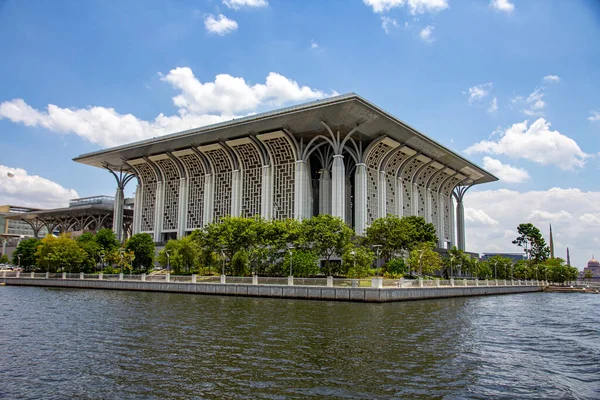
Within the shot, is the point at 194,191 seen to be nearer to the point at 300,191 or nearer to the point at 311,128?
the point at 300,191

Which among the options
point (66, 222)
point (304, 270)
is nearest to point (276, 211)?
point (304, 270)

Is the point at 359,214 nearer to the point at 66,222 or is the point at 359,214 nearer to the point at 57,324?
the point at 57,324

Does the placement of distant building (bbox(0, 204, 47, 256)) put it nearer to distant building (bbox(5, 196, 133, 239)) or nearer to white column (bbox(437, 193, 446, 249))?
distant building (bbox(5, 196, 133, 239))

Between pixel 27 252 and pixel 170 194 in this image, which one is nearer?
pixel 27 252

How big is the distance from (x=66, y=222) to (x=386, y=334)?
343 feet

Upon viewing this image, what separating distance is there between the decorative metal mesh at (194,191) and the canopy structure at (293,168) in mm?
148

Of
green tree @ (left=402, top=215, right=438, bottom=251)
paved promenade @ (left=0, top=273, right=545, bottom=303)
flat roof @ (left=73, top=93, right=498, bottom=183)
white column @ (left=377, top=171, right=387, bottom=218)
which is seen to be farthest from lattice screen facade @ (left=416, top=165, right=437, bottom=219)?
paved promenade @ (left=0, top=273, right=545, bottom=303)

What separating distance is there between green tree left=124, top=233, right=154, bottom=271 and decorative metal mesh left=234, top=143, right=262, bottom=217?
42.6 ft

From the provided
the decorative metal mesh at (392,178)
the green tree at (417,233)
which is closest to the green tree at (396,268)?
the green tree at (417,233)

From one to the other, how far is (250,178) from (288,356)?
53570 mm

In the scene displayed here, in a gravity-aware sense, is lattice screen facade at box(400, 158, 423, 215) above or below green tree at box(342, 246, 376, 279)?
above

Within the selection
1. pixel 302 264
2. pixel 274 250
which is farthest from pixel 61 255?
pixel 302 264

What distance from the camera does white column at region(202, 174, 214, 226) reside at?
70.5m

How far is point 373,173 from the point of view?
6488 cm
